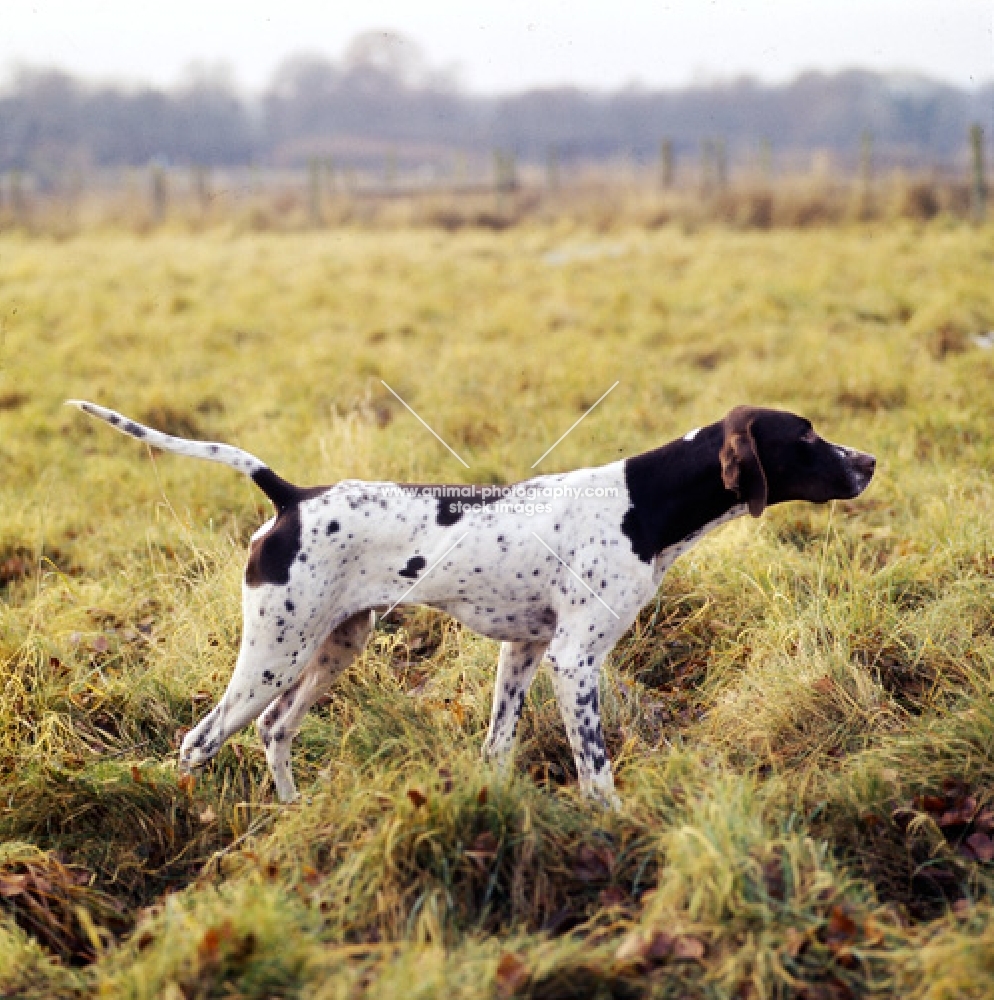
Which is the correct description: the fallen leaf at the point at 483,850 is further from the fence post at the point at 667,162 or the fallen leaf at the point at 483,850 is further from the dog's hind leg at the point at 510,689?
the fence post at the point at 667,162

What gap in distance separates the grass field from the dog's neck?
74 centimetres

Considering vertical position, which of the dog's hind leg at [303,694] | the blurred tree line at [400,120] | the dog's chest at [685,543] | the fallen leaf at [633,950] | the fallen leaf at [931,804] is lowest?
the fallen leaf at [633,950]

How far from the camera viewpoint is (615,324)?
1107 cm

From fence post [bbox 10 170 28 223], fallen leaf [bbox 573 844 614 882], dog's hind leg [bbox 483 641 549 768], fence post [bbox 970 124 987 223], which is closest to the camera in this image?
fallen leaf [bbox 573 844 614 882]

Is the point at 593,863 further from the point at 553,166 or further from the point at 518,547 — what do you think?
the point at 553,166

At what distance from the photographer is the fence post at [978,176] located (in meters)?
16.3

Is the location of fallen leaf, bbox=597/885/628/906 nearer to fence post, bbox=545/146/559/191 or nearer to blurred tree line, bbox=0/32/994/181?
blurred tree line, bbox=0/32/994/181

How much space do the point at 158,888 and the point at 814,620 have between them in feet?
8.63

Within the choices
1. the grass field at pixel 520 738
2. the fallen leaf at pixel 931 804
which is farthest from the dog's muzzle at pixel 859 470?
the fallen leaf at pixel 931 804

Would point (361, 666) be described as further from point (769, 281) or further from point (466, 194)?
point (466, 194)

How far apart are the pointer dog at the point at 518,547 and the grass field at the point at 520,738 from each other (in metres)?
0.40

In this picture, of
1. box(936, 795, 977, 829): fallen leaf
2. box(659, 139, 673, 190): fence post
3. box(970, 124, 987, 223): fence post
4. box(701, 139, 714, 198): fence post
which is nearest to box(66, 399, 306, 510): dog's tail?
box(936, 795, 977, 829): fallen leaf

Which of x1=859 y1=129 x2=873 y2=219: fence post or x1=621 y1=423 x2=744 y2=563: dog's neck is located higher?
x1=859 y1=129 x2=873 y2=219: fence post

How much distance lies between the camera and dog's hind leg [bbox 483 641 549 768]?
402 centimetres
